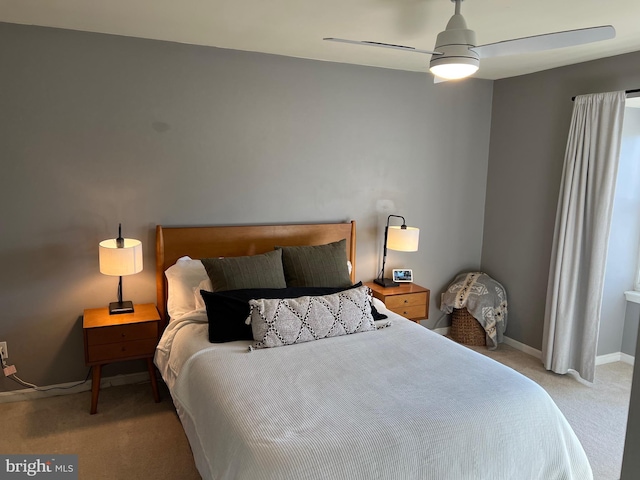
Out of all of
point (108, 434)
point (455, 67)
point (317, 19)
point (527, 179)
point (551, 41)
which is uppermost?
point (317, 19)

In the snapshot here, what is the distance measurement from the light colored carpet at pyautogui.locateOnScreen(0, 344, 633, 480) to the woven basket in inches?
30.0

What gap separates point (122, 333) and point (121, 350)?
0.11 metres

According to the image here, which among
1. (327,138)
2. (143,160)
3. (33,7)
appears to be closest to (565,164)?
(327,138)

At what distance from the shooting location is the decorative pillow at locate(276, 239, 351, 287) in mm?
3260

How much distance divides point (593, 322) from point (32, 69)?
4165mm

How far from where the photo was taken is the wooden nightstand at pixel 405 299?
12.3 ft

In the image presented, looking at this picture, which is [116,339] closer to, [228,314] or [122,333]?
[122,333]

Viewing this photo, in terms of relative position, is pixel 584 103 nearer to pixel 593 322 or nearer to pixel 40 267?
pixel 593 322

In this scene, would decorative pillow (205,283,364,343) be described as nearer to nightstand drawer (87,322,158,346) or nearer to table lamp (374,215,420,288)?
nightstand drawer (87,322,158,346)

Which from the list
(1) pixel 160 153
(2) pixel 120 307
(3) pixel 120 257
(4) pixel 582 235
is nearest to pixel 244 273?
(3) pixel 120 257

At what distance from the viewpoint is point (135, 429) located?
281 centimetres

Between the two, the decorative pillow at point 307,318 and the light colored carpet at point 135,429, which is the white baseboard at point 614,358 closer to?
the light colored carpet at point 135,429

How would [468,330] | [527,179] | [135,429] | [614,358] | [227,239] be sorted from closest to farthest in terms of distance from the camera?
[135,429], [227,239], [614,358], [527,179], [468,330]

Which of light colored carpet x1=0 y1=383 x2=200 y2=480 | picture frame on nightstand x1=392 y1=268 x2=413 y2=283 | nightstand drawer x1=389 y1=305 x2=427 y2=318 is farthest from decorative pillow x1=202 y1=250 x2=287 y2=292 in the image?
picture frame on nightstand x1=392 y1=268 x2=413 y2=283
